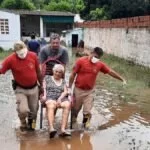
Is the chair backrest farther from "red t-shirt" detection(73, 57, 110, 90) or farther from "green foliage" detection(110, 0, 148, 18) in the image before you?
A: "green foliage" detection(110, 0, 148, 18)

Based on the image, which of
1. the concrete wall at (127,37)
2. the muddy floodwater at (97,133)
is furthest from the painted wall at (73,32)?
the muddy floodwater at (97,133)

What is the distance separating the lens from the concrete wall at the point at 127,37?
20.8 metres

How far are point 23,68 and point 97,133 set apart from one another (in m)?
1.89

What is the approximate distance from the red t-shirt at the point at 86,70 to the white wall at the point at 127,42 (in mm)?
11305

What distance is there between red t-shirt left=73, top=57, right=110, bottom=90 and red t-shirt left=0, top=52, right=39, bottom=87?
2.71 ft

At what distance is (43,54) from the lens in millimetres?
9164

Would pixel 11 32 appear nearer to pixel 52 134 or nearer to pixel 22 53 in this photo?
pixel 22 53

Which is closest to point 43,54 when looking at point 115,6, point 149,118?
point 149,118

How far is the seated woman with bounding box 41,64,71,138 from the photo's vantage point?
328 inches

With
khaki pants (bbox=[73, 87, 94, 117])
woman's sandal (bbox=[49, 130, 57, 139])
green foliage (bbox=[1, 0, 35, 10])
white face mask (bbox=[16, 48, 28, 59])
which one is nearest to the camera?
woman's sandal (bbox=[49, 130, 57, 139])

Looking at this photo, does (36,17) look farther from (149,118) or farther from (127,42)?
(149,118)

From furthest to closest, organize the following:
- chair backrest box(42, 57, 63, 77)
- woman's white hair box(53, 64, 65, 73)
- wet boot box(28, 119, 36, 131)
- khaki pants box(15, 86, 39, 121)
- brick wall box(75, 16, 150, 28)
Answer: brick wall box(75, 16, 150, 28)
chair backrest box(42, 57, 63, 77)
wet boot box(28, 119, 36, 131)
woman's white hair box(53, 64, 65, 73)
khaki pants box(15, 86, 39, 121)

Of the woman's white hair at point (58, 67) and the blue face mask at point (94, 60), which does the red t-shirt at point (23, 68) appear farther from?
the blue face mask at point (94, 60)

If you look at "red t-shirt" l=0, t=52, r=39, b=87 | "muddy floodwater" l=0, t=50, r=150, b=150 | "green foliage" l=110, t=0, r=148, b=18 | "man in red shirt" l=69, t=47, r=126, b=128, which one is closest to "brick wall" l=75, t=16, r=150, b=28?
"green foliage" l=110, t=0, r=148, b=18
